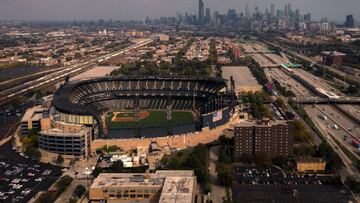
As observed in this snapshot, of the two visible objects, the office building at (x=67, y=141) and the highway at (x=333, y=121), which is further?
the highway at (x=333, y=121)

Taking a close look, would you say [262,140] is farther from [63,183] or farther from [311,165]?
[63,183]

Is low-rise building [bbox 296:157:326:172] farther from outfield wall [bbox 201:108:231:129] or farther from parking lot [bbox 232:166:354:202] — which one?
outfield wall [bbox 201:108:231:129]

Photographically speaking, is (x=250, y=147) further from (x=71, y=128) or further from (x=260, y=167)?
(x=71, y=128)

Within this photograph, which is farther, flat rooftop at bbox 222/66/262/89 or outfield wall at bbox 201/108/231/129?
flat rooftop at bbox 222/66/262/89

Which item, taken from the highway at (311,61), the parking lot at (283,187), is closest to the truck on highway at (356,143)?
the parking lot at (283,187)

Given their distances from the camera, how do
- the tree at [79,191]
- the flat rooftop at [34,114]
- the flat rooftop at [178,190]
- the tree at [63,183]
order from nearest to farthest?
the flat rooftop at [178,190] < the tree at [79,191] < the tree at [63,183] < the flat rooftop at [34,114]

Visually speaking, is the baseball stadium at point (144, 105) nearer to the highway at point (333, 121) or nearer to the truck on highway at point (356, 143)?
the highway at point (333, 121)

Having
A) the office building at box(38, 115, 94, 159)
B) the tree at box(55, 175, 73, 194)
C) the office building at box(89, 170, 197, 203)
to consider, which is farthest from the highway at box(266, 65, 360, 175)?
the office building at box(38, 115, 94, 159)
